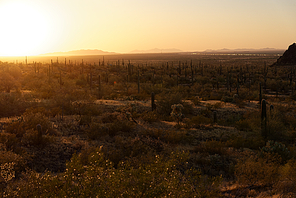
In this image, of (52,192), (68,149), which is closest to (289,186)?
(52,192)

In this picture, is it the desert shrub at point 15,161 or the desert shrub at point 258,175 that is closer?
the desert shrub at point 258,175

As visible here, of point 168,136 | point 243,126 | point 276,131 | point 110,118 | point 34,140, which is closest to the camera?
point 34,140

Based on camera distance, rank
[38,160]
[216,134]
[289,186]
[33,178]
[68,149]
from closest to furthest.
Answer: [33,178], [289,186], [38,160], [68,149], [216,134]

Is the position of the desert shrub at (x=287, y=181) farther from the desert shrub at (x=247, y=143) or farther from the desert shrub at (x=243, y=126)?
the desert shrub at (x=243, y=126)

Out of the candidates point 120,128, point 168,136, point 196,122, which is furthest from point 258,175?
point 196,122

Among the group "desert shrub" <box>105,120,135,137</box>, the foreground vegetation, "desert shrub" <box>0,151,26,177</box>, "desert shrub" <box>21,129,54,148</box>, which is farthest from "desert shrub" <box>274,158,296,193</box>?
"desert shrub" <box>21,129,54,148</box>

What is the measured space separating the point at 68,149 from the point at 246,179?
25.1ft

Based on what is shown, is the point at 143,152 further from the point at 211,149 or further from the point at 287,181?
the point at 287,181

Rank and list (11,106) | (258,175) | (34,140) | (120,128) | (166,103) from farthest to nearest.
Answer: (166,103) → (11,106) → (120,128) → (34,140) → (258,175)

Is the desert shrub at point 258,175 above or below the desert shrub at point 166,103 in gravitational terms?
below

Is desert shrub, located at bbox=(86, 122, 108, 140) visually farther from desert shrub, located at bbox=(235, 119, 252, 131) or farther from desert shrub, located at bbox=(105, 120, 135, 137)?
desert shrub, located at bbox=(235, 119, 252, 131)

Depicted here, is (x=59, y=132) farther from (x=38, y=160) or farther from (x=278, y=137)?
(x=278, y=137)

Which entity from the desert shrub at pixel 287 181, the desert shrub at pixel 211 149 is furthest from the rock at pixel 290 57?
the desert shrub at pixel 287 181

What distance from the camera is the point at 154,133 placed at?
44.2ft
